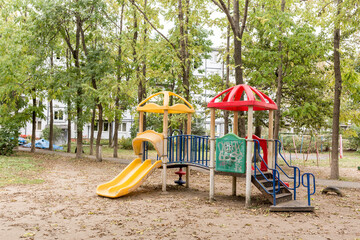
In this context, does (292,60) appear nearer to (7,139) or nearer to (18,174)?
(18,174)

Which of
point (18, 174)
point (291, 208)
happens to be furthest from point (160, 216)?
point (18, 174)

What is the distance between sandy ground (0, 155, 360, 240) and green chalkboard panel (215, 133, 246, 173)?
101 centimetres

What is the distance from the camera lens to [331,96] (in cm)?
1833

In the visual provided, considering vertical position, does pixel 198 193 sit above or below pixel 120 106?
below

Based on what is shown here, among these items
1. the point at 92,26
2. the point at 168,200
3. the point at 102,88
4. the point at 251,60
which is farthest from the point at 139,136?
the point at 92,26

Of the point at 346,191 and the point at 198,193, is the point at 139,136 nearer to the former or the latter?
the point at 198,193

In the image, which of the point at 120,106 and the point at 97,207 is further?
the point at 120,106

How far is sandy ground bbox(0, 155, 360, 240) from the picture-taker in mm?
6426

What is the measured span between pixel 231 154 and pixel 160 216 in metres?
2.68

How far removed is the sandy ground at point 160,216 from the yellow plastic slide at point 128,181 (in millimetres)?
248

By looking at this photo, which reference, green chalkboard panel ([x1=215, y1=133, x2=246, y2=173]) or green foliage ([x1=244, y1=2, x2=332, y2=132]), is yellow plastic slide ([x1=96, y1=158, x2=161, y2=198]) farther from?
green foliage ([x1=244, y1=2, x2=332, y2=132])

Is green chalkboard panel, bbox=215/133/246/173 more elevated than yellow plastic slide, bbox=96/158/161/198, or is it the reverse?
green chalkboard panel, bbox=215/133/246/173

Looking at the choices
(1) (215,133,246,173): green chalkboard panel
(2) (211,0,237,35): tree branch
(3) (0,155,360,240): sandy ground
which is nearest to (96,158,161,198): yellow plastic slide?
(3) (0,155,360,240): sandy ground

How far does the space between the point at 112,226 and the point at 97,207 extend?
1.96 m
